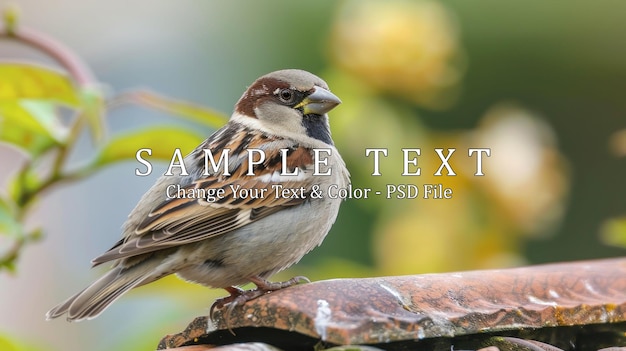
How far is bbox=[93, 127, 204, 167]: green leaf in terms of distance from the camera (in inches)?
73.6

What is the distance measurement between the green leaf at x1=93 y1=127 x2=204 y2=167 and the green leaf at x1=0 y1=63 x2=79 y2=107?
0.43 ft

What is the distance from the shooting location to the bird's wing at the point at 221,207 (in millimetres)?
1823

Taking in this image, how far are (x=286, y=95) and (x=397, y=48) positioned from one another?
0.69 metres

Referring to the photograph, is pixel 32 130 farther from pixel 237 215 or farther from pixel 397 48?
pixel 397 48

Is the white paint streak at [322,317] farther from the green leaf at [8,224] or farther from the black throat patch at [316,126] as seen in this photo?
the black throat patch at [316,126]

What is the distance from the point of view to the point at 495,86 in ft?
19.4

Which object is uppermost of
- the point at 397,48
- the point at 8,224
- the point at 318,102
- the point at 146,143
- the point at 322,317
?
the point at 397,48

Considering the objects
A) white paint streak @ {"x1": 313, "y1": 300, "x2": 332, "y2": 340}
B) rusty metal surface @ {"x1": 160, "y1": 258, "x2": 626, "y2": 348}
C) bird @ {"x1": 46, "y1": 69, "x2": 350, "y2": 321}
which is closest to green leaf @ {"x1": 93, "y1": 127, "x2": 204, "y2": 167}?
bird @ {"x1": 46, "y1": 69, "x2": 350, "y2": 321}

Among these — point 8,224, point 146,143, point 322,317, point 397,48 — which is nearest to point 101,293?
point 8,224

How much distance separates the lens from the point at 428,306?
149 centimetres

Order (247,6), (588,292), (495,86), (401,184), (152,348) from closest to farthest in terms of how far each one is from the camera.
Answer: (588,292) → (152,348) → (401,184) → (495,86) → (247,6)

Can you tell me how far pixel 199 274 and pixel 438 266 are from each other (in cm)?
106

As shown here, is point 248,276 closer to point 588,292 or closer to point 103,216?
point 588,292

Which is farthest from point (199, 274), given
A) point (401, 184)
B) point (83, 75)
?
point (401, 184)
